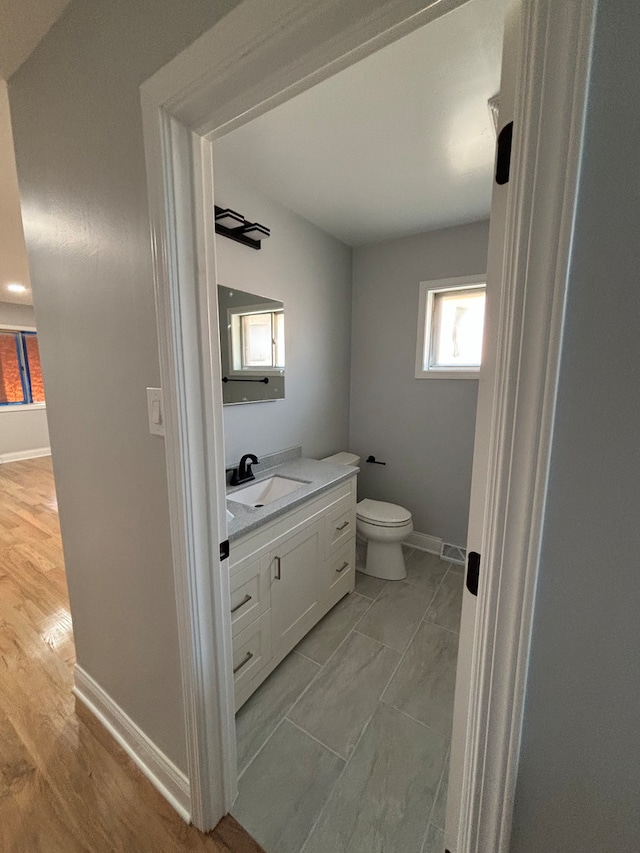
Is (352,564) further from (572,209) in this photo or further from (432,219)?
(432,219)

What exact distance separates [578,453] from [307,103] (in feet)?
5.12

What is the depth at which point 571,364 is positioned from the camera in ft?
1.46

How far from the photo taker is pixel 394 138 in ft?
4.90

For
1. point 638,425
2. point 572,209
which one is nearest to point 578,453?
point 638,425

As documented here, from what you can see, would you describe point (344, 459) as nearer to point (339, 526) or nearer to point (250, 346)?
point (339, 526)

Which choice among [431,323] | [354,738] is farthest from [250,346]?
[354,738]

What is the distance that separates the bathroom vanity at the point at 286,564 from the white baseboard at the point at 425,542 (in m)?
0.82

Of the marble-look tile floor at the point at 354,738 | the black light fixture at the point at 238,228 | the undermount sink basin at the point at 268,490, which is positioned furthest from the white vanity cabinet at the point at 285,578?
the black light fixture at the point at 238,228

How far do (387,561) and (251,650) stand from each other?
1195 mm

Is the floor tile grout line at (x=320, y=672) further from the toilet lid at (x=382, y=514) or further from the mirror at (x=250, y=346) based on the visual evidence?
the mirror at (x=250, y=346)

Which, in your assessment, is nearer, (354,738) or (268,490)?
(354,738)

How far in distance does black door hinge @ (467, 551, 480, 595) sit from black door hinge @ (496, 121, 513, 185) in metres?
0.59

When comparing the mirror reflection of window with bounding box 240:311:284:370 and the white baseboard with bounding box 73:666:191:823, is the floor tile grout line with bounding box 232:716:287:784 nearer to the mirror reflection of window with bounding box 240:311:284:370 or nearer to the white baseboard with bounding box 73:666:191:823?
the white baseboard with bounding box 73:666:191:823

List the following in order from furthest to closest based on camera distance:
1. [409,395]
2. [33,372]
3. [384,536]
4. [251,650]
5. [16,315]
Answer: [33,372] < [16,315] < [409,395] < [384,536] < [251,650]
